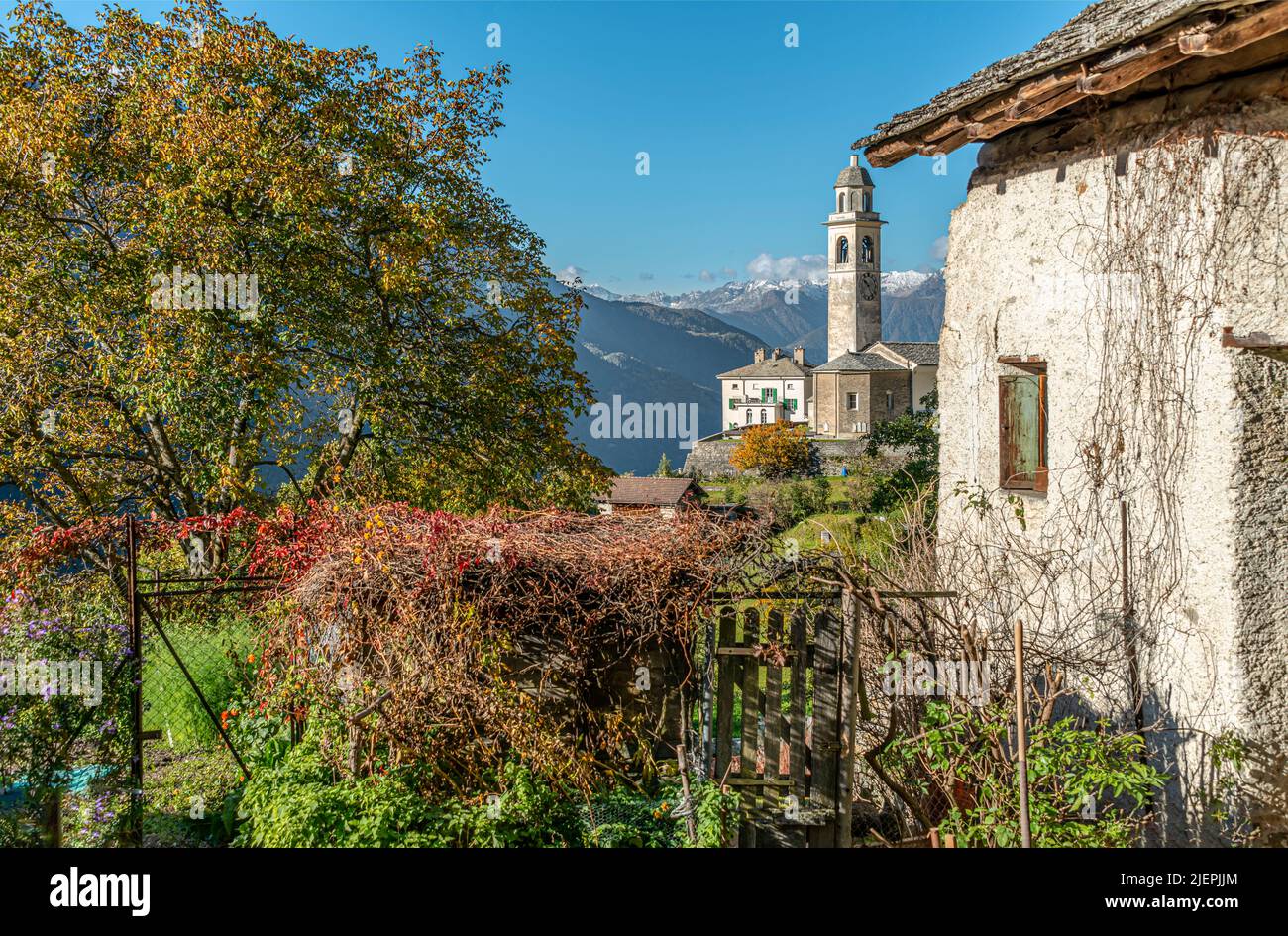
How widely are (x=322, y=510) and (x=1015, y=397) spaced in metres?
5.09

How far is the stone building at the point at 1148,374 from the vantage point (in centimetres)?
516

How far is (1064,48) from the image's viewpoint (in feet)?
18.7

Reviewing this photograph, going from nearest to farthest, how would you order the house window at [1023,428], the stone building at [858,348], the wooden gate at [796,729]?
1. the wooden gate at [796,729]
2. the house window at [1023,428]
3. the stone building at [858,348]

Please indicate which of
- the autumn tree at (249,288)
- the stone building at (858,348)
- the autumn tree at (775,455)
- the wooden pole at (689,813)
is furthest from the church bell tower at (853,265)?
the wooden pole at (689,813)

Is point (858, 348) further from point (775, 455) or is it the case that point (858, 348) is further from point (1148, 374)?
point (1148, 374)

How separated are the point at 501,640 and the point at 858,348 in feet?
311

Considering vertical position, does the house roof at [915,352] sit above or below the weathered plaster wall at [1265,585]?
above

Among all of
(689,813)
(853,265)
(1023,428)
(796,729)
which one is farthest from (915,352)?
(689,813)

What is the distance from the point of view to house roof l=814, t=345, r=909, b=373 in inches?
3046

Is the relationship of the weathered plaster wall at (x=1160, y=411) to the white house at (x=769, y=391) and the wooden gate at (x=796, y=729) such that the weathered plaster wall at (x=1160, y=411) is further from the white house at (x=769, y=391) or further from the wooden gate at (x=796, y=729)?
the white house at (x=769, y=391)

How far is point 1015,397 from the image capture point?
21.8ft

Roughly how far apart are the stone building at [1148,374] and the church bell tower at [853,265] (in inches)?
3595
